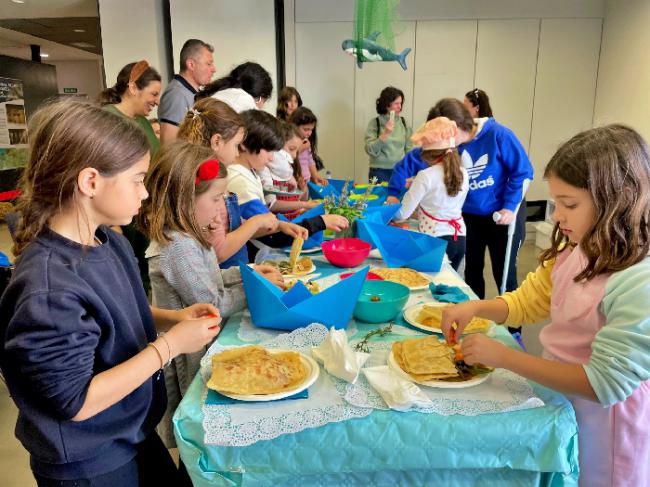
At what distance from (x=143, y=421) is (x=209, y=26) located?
4.18 metres

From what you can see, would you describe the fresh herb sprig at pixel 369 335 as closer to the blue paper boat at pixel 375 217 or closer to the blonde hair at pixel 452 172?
the blue paper boat at pixel 375 217

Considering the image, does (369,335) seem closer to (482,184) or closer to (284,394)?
(284,394)

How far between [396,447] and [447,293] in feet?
2.22

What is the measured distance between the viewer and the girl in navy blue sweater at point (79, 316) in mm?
793

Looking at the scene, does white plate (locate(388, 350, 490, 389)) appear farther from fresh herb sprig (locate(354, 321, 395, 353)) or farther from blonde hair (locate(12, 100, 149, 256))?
blonde hair (locate(12, 100, 149, 256))

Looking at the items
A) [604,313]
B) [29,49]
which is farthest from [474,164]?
[29,49]

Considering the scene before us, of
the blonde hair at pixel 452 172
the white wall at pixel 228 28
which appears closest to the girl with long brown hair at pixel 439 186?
the blonde hair at pixel 452 172

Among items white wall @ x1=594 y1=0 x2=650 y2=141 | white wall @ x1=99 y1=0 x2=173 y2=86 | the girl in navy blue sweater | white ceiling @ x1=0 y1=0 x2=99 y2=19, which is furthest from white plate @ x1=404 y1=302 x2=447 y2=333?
white ceiling @ x1=0 y1=0 x2=99 y2=19

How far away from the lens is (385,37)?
7.23 feet

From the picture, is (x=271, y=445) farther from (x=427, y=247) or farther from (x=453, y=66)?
(x=453, y=66)

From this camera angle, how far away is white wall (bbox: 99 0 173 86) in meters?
4.28

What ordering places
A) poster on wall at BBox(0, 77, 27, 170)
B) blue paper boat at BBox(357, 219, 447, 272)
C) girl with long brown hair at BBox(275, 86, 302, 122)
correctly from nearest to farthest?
blue paper boat at BBox(357, 219, 447, 272) < girl with long brown hair at BBox(275, 86, 302, 122) < poster on wall at BBox(0, 77, 27, 170)

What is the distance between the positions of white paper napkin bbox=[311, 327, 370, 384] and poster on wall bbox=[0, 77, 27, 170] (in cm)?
696

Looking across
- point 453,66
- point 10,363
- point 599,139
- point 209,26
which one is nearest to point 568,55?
point 453,66
